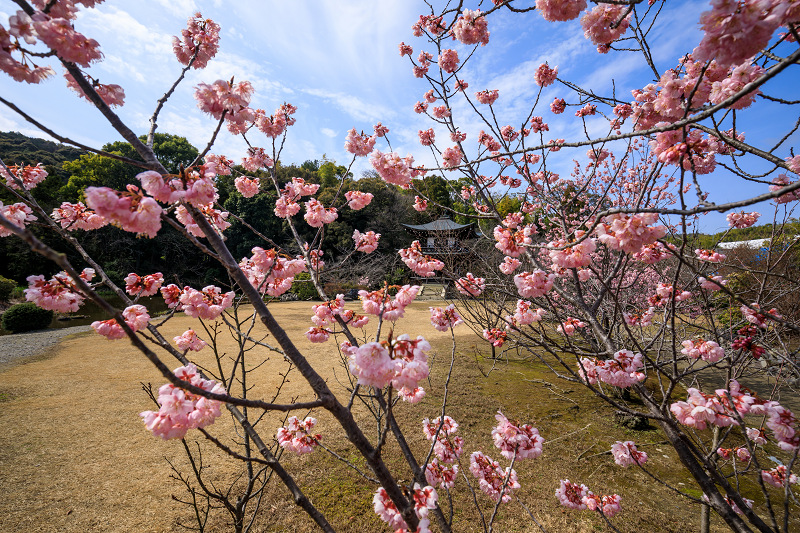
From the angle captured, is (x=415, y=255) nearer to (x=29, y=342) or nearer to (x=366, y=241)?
(x=366, y=241)

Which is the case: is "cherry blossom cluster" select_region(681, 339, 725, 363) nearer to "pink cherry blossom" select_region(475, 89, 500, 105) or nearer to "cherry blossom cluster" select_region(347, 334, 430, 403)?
"cherry blossom cluster" select_region(347, 334, 430, 403)

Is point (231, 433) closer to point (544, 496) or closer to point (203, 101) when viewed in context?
point (544, 496)

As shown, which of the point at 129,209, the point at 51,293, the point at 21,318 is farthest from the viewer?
the point at 21,318

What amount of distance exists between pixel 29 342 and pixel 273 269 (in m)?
10.8

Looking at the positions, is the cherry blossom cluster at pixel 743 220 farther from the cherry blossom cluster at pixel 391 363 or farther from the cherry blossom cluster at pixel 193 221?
the cherry blossom cluster at pixel 193 221

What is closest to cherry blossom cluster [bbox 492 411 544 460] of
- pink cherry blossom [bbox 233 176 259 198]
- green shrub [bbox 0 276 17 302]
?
pink cherry blossom [bbox 233 176 259 198]

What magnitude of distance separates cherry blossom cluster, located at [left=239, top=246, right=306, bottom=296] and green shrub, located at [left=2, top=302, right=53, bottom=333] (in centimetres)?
1220

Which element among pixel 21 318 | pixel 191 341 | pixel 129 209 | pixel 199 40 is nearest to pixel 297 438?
pixel 191 341

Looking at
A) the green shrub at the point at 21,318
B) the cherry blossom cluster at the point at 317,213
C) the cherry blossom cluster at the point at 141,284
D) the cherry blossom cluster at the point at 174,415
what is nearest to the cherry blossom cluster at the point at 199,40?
the cherry blossom cluster at the point at 317,213

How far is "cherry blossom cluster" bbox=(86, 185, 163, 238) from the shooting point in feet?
2.81

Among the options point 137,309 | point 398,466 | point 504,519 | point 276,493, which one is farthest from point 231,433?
point 504,519

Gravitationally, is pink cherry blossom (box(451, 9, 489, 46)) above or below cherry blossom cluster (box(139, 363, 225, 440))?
above

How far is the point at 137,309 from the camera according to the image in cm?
171

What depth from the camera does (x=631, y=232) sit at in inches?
52.6
